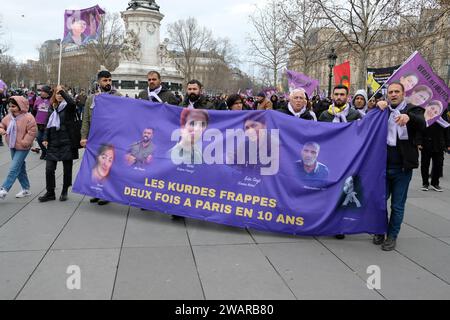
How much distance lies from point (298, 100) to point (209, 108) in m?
1.56

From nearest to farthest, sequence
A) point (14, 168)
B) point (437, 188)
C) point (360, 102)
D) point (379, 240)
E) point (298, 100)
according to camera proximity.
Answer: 1. point (379, 240)
2. point (298, 100)
3. point (14, 168)
4. point (360, 102)
5. point (437, 188)

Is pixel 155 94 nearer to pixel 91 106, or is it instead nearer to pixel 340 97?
pixel 91 106

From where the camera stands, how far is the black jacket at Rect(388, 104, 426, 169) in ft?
16.1

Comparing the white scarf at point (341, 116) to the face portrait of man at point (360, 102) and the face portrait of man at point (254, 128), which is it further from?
the face portrait of man at point (360, 102)

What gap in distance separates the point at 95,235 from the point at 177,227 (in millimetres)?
1100

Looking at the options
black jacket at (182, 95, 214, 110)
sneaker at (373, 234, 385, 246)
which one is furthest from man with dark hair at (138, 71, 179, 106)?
sneaker at (373, 234, 385, 246)

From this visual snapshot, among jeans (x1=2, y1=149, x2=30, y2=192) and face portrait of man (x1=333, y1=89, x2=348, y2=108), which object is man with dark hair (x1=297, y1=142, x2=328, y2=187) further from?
jeans (x1=2, y1=149, x2=30, y2=192)

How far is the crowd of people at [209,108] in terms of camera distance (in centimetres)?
505

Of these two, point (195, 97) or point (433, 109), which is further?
point (195, 97)

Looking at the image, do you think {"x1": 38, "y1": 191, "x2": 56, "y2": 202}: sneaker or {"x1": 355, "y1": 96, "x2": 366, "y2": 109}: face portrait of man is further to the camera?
{"x1": 355, "y1": 96, "x2": 366, "y2": 109}: face portrait of man

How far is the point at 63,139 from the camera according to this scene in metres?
7.04

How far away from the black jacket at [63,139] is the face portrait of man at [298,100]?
3.74 metres

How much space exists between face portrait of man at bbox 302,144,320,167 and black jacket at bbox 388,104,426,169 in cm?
101

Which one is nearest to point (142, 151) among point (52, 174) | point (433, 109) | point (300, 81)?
point (52, 174)
